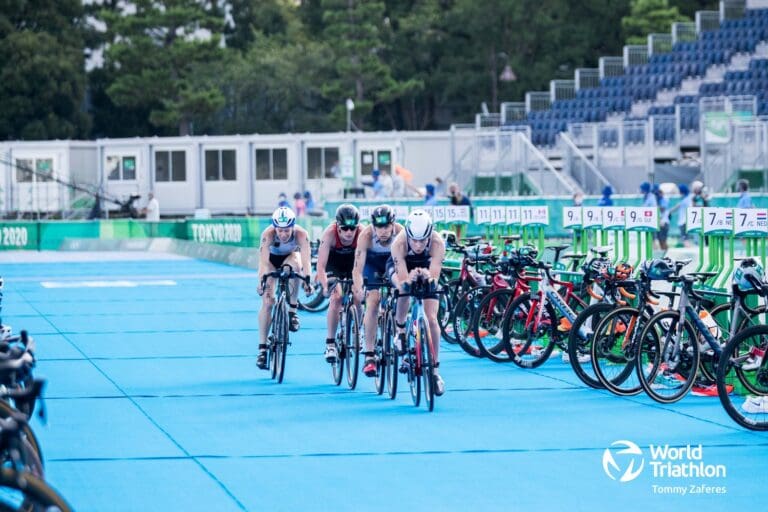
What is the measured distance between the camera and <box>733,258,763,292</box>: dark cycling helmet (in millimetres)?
12841

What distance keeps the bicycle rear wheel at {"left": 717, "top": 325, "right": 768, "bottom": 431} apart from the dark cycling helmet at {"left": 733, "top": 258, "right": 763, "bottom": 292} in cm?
74

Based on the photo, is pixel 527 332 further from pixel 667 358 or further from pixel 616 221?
pixel 616 221

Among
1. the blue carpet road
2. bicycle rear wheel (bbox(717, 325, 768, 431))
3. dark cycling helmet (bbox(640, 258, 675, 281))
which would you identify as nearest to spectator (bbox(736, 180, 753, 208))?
the blue carpet road

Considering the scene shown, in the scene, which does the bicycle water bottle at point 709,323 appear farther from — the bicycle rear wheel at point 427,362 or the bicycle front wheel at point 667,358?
the bicycle rear wheel at point 427,362

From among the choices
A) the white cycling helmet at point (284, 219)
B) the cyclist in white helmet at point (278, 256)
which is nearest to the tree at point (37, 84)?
the cyclist in white helmet at point (278, 256)

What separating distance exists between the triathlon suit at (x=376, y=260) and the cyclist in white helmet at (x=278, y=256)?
835 mm

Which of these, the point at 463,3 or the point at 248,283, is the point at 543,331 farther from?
the point at 463,3

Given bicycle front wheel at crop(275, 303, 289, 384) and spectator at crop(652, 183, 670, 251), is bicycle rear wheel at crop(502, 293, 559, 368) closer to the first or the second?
bicycle front wheel at crop(275, 303, 289, 384)

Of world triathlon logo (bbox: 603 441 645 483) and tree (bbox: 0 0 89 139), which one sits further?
tree (bbox: 0 0 89 139)

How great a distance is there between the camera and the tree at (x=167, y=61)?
74812mm

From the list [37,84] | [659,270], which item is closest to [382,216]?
[659,270]

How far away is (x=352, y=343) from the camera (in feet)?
50.2

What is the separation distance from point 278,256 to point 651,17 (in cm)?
5814

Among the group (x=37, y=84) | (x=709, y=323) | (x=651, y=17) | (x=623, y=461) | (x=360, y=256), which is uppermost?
(x=651, y=17)
